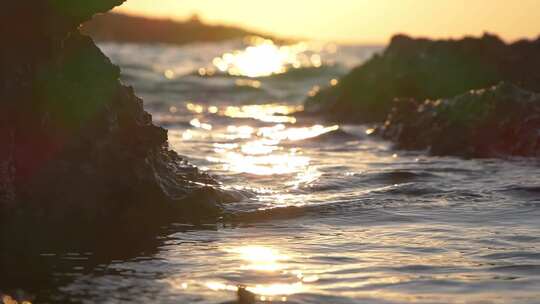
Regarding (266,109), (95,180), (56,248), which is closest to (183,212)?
(95,180)

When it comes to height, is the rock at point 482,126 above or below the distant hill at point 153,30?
below

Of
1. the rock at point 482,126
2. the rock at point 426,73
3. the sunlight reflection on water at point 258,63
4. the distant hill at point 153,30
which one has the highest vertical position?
the distant hill at point 153,30

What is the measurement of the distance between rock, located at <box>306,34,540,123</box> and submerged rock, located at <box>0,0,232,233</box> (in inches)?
421

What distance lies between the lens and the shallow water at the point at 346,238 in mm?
5016

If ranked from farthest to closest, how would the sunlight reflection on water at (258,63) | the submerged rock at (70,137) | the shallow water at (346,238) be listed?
the sunlight reflection on water at (258,63) < the submerged rock at (70,137) < the shallow water at (346,238)

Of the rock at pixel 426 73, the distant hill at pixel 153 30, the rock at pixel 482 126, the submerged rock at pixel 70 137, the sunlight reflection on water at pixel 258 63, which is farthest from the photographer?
the distant hill at pixel 153 30

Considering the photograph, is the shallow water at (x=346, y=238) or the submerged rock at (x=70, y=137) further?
the submerged rock at (x=70, y=137)

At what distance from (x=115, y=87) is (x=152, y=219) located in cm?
109

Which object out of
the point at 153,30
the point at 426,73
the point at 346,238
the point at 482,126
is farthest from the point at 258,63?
the point at 346,238

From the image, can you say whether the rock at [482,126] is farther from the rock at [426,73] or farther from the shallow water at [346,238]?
the rock at [426,73]

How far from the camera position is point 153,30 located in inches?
3745

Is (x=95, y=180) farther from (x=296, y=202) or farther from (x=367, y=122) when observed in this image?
(x=367, y=122)

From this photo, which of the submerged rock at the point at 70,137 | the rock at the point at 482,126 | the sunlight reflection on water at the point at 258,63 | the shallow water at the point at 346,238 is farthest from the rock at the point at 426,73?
the sunlight reflection on water at the point at 258,63

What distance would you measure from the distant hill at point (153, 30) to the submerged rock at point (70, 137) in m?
68.0
